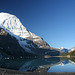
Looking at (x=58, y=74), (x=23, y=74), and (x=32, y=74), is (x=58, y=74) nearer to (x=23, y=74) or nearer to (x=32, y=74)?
(x=32, y=74)

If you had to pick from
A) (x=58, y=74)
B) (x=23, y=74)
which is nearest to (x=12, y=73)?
(x=23, y=74)

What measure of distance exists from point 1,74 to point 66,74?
42.3ft

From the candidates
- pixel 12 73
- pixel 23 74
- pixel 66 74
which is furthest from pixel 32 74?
pixel 66 74

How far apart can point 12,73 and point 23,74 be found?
7.35 feet

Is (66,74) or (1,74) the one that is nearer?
(66,74)

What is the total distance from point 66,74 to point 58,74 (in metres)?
1.62

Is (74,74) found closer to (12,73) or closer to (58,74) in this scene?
(58,74)

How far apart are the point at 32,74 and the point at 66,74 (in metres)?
6.44

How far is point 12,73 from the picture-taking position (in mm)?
26469

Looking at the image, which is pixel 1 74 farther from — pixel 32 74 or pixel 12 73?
pixel 32 74

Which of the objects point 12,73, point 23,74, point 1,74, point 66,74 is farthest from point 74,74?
point 1,74

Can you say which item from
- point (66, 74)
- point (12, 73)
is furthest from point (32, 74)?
point (66, 74)

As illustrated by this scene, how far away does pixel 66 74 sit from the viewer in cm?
2522

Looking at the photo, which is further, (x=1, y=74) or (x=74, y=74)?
(x=1, y=74)
